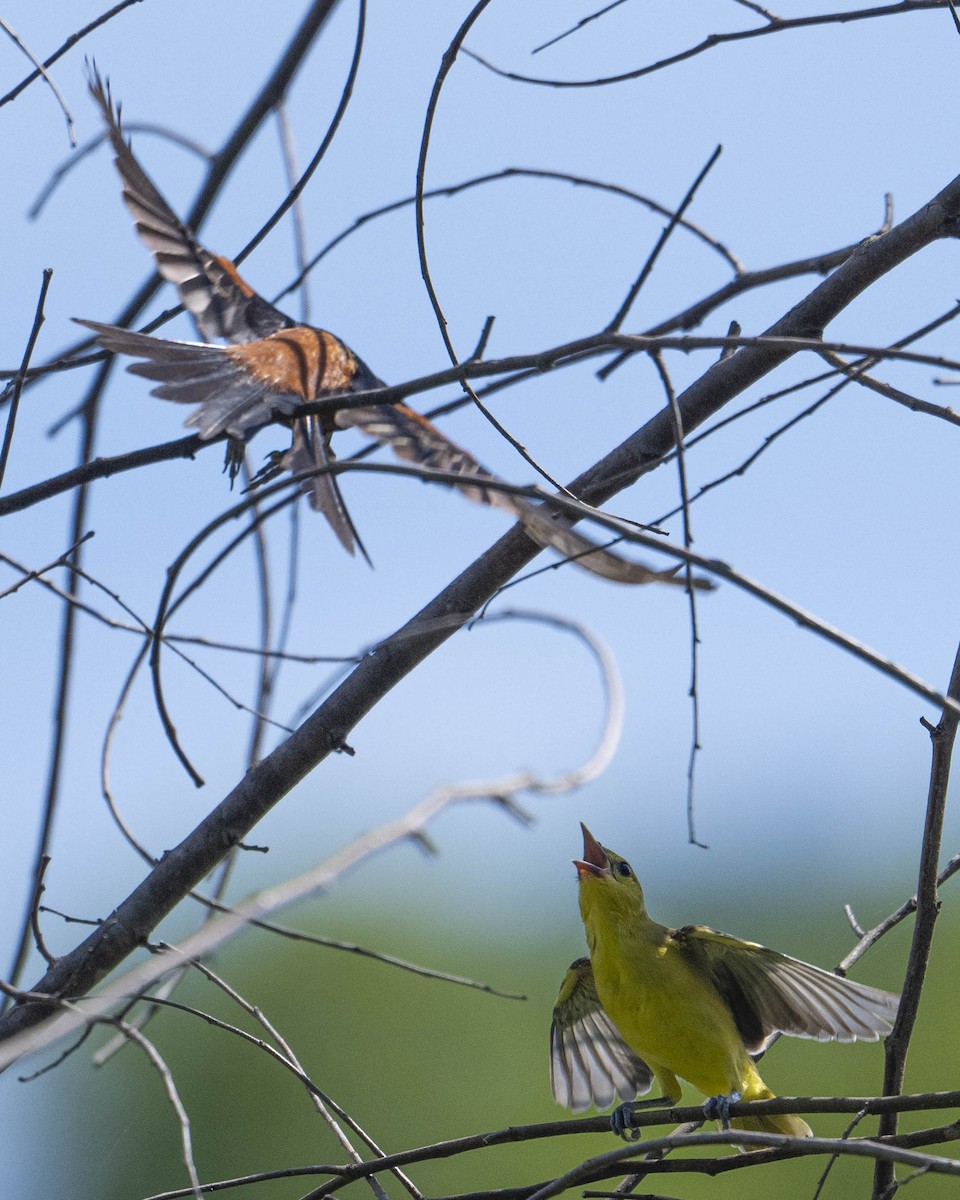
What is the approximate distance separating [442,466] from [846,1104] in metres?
2.12

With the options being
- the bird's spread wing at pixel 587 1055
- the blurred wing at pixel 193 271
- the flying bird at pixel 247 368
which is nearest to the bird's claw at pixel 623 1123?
the bird's spread wing at pixel 587 1055

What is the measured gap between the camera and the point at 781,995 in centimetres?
344

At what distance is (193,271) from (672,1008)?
260 cm

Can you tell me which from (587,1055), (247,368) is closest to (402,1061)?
(587,1055)

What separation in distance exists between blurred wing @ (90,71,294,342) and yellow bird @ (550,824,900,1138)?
1.99 meters

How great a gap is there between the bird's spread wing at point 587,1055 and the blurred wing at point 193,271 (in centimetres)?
233

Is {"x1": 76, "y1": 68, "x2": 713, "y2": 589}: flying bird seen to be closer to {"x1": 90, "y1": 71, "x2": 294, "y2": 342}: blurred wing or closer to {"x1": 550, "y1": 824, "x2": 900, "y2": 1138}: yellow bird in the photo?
{"x1": 90, "y1": 71, "x2": 294, "y2": 342}: blurred wing

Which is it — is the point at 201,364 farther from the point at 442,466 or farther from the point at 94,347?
the point at 442,466

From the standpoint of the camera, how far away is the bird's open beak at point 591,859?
373 cm

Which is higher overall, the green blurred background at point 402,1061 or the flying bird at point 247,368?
the flying bird at point 247,368

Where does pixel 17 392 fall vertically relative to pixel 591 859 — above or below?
above

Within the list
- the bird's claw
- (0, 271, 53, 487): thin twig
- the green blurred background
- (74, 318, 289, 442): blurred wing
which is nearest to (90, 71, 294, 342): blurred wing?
(74, 318, 289, 442): blurred wing

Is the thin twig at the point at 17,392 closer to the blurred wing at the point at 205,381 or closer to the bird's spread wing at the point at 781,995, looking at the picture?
the blurred wing at the point at 205,381

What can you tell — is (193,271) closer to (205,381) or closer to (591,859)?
(205,381)
